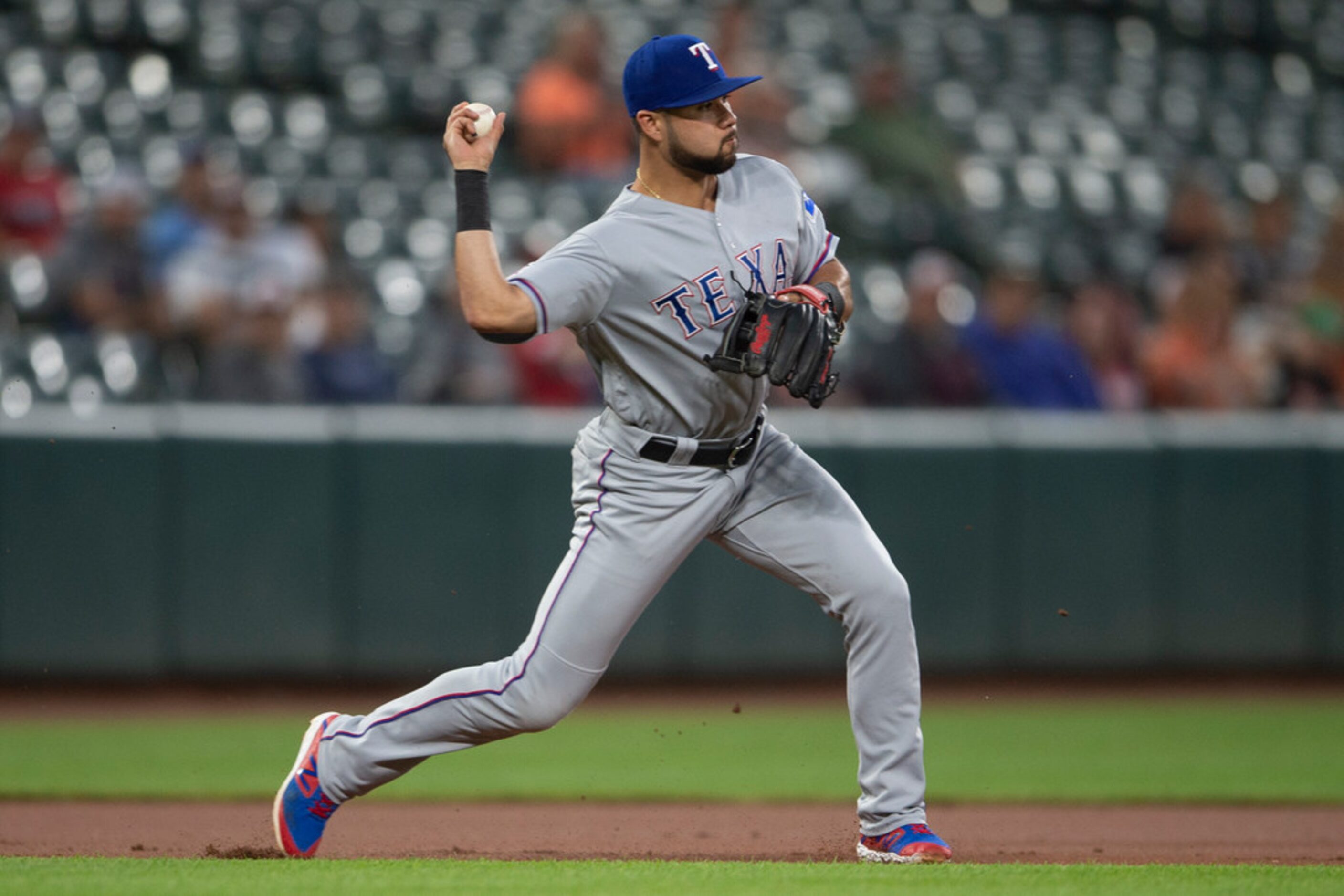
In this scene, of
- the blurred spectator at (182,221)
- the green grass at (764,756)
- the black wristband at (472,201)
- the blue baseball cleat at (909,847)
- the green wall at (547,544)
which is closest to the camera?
the black wristband at (472,201)

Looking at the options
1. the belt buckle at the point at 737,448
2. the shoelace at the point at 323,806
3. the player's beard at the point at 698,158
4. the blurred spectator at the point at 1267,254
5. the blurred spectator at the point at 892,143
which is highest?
the player's beard at the point at 698,158

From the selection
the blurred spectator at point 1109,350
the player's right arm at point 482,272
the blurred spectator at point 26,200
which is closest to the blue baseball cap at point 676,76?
the player's right arm at point 482,272

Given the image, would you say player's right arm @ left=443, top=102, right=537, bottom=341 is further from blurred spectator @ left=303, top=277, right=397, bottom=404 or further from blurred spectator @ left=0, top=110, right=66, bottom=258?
blurred spectator @ left=0, top=110, right=66, bottom=258

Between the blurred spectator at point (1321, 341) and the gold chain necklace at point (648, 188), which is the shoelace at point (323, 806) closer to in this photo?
the gold chain necklace at point (648, 188)

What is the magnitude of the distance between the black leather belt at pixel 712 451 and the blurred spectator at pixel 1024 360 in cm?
404

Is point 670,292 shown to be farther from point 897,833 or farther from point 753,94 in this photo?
point 753,94

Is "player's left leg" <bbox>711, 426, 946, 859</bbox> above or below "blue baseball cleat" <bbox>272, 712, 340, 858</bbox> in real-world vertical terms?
above

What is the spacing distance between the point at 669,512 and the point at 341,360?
143 inches

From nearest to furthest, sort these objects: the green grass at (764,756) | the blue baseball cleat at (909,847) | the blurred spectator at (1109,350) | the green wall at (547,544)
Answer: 1. the blue baseball cleat at (909,847)
2. the green grass at (764,756)
3. the green wall at (547,544)
4. the blurred spectator at (1109,350)

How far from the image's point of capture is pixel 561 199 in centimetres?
795

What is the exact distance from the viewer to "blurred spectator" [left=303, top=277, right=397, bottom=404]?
267 inches

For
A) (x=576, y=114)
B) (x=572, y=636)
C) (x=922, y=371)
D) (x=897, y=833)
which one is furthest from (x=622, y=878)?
(x=576, y=114)

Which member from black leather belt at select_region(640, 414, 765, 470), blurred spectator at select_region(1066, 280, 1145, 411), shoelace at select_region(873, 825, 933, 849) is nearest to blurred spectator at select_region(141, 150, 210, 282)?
blurred spectator at select_region(1066, 280, 1145, 411)

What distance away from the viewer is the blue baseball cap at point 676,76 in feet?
11.3
